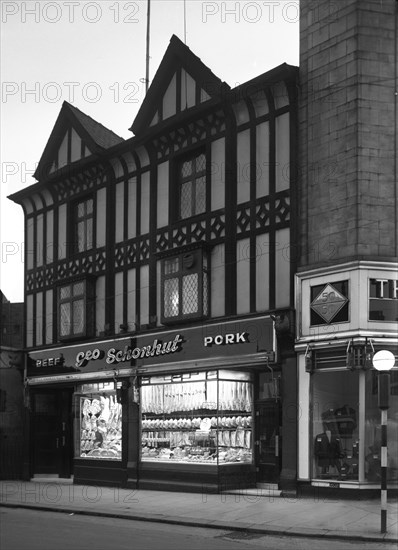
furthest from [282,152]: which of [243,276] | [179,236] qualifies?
[179,236]

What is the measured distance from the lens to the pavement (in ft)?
47.8

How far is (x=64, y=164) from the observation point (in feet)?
87.7

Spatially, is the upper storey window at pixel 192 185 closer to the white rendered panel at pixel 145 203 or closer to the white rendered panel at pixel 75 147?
the white rendered panel at pixel 145 203

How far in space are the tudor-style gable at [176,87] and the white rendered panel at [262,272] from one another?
13.6 ft

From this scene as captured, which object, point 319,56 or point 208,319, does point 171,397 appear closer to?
point 208,319

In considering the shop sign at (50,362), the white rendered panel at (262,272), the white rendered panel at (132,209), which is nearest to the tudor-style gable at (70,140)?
the white rendered panel at (132,209)

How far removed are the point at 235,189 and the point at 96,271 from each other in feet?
20.7

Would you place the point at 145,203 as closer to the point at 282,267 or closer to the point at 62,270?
the point at 62,270

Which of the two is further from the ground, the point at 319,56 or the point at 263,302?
the point at 319,56

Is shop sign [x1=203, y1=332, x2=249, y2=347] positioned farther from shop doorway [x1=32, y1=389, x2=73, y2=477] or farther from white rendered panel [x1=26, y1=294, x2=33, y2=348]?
white rendered panel [x1=26, y1=294, x2=33, y2=348]

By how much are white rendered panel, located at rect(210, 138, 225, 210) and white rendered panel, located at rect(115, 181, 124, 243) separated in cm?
392

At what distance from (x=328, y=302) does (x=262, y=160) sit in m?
4.16

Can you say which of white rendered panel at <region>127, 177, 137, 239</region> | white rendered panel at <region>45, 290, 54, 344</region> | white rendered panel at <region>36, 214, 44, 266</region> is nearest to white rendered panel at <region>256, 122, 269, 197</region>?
white rendered panel at <region>127, 177, 137, 239</region>

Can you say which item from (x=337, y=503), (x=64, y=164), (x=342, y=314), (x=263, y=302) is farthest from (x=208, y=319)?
(x=64, y=164)
